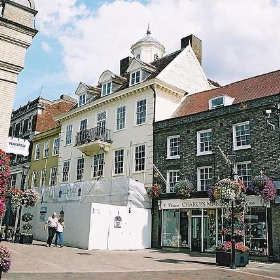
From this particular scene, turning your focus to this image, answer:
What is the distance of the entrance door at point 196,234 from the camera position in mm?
20500

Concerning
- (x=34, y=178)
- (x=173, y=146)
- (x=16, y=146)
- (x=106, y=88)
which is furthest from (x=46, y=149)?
(x=16, y=146)

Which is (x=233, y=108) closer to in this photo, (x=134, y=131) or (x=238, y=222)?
(x=238, y=222)

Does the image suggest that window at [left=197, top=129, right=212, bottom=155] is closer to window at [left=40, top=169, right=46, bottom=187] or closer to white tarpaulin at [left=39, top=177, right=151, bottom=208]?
white tarpaulin at [left=39, top=177, right=151, bottom=208]

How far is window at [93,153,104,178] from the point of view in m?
27.2

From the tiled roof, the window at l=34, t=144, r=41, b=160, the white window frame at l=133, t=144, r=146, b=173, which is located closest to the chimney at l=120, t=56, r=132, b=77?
the tiled roof

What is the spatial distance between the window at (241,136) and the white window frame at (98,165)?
10828 millimetres

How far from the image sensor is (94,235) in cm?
1936

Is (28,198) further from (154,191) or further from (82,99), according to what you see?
(82,99)

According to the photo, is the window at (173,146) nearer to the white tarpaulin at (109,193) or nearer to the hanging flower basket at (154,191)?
the hanging flower basket at (154,191)

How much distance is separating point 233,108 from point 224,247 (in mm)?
8132

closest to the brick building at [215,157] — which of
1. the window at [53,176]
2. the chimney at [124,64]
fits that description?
the chimney at [124,64]

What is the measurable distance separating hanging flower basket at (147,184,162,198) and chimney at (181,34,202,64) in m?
12.6

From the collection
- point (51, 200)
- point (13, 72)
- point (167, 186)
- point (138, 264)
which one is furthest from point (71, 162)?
point (13, 72)

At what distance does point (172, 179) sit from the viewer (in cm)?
2256
